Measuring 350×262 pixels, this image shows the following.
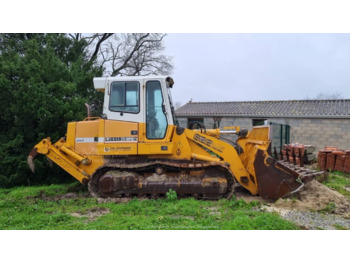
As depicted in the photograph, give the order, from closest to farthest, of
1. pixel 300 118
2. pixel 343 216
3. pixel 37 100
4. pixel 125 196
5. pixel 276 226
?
1. pixel 276 226
2. pixel 343 216
3. pixel 125 196
4. pixel 37 100
5. pixel 300 118

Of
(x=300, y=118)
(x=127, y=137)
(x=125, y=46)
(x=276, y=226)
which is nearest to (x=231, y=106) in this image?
(x=300, y=118)

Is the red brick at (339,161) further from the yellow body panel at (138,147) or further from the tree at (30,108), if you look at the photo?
the tree at (30,108)

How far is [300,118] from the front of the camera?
18234 millimetres

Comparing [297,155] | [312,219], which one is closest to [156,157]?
[312,219]

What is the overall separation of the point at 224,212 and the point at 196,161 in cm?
170

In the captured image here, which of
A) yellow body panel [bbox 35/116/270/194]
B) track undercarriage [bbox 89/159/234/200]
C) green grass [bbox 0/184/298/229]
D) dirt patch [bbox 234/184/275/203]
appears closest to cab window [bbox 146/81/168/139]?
yellow body panel [bbox 35/116/270/194]

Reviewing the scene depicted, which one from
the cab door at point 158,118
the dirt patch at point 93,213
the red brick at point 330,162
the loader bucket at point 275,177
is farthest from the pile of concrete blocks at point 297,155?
the dirt patch at point 93,213

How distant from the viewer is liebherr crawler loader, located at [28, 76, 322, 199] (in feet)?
20.5

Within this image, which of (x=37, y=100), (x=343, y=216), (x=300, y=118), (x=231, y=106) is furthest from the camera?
(x=231, y=106)

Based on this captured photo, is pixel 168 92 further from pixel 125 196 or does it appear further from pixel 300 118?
pixel 300 118

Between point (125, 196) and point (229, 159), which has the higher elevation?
point (229, 159)

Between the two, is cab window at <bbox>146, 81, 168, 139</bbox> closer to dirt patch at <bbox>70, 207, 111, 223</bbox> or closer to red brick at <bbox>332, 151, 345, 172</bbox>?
dirt patch at <bbox>70, 207, 111, 223</bbox>

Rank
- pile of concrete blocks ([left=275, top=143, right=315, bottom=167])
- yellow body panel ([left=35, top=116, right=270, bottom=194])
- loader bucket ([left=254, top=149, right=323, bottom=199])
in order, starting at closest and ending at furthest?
loader bucket ([left=254, top=149, right=323, bottom=199])
yellow body panel ([left=35, top=116, right=270, bottom=194])
pile of concrete blocks ([left=275, top=143, right=315, bottom=167])

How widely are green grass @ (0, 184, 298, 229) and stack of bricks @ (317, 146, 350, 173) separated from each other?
704cm
